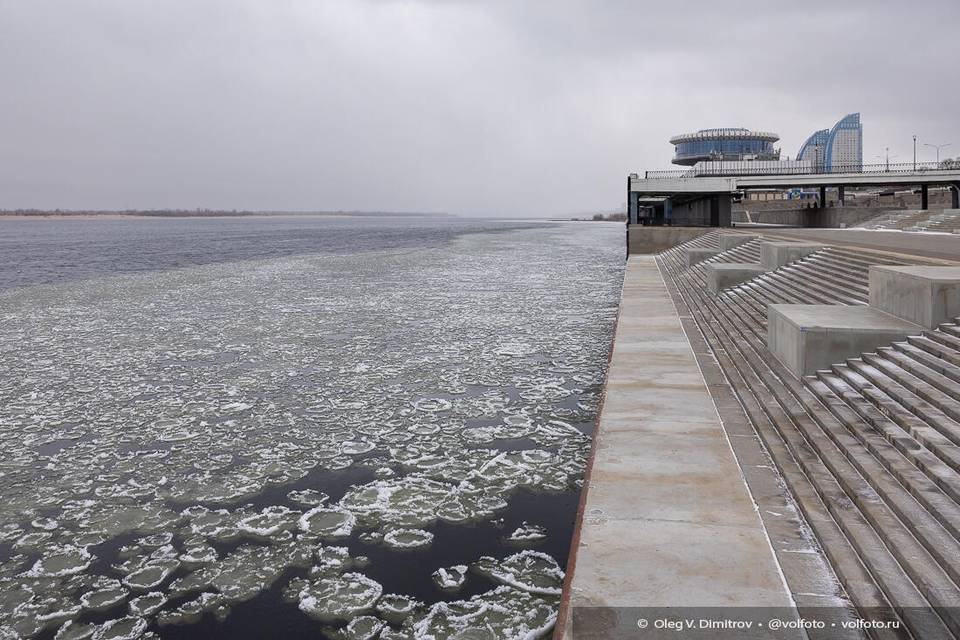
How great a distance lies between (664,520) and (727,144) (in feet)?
340

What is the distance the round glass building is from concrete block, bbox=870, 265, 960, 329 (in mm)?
89157

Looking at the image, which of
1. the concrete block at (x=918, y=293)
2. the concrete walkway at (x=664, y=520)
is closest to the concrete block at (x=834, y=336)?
the concrete block at (x=918, y=293)

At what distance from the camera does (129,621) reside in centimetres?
630

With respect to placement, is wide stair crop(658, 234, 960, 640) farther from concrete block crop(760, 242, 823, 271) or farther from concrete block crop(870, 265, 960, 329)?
concrete block crop(760, 242, 823, 271)

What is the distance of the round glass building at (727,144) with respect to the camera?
98.9 m

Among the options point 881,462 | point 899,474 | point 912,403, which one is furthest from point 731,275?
point 899,474

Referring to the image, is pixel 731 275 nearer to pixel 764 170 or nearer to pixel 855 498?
pixel 855 498

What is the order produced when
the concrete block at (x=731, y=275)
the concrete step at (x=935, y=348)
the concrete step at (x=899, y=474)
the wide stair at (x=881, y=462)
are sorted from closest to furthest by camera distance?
the wide stair at (x=881, y=462)
the concrete step at (x=899, y=474)
the concrete step at (x=935, y=348)
the concrete block at (x=731, y=275)

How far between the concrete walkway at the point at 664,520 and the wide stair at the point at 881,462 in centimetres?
59

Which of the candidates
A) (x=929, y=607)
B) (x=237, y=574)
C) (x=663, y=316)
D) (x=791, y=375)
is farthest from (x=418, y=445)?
(x=663, y=316)

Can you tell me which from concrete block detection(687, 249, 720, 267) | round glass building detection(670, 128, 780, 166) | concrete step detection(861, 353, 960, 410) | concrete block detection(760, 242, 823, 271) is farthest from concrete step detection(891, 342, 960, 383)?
round glass building detection(670, 128, 780, 166)

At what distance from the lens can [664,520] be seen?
6547 millimetres

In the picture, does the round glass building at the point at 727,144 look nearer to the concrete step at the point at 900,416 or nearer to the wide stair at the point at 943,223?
the wide stair at the point at 943,223

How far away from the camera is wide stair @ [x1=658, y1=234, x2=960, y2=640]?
203 inches
